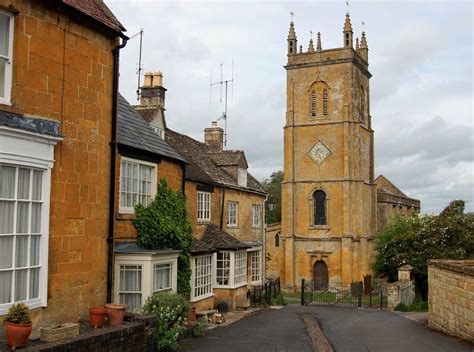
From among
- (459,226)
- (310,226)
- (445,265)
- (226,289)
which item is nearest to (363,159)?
(310,226)

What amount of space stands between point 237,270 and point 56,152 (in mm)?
14988

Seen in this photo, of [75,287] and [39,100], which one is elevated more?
[39,100]

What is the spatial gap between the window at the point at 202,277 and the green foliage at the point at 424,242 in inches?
580

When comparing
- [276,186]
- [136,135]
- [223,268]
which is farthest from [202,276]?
[276,186]

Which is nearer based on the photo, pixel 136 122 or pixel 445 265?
pixel 445 265

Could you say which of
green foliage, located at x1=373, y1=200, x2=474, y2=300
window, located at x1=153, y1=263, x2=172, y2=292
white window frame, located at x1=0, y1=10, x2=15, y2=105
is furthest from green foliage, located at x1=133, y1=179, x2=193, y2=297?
green foliage, located at x1=373, y1=200, x2=474, y2=300

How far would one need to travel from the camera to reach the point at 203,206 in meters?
24.1

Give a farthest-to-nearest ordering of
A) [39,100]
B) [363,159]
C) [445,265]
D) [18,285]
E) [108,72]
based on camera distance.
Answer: [363,159], [445,265], [108,72], [39,100], [18,285]

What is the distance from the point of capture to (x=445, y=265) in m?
16.2

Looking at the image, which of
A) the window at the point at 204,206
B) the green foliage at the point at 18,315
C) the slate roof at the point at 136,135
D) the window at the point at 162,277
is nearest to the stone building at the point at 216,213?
the window at the point at 204,206

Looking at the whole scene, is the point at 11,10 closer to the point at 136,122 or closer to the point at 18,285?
the point at 18,285

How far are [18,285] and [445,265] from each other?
12.2 m

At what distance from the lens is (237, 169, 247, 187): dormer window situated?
29.4 meters

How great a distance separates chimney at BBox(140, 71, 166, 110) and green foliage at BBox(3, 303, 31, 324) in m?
16.0
